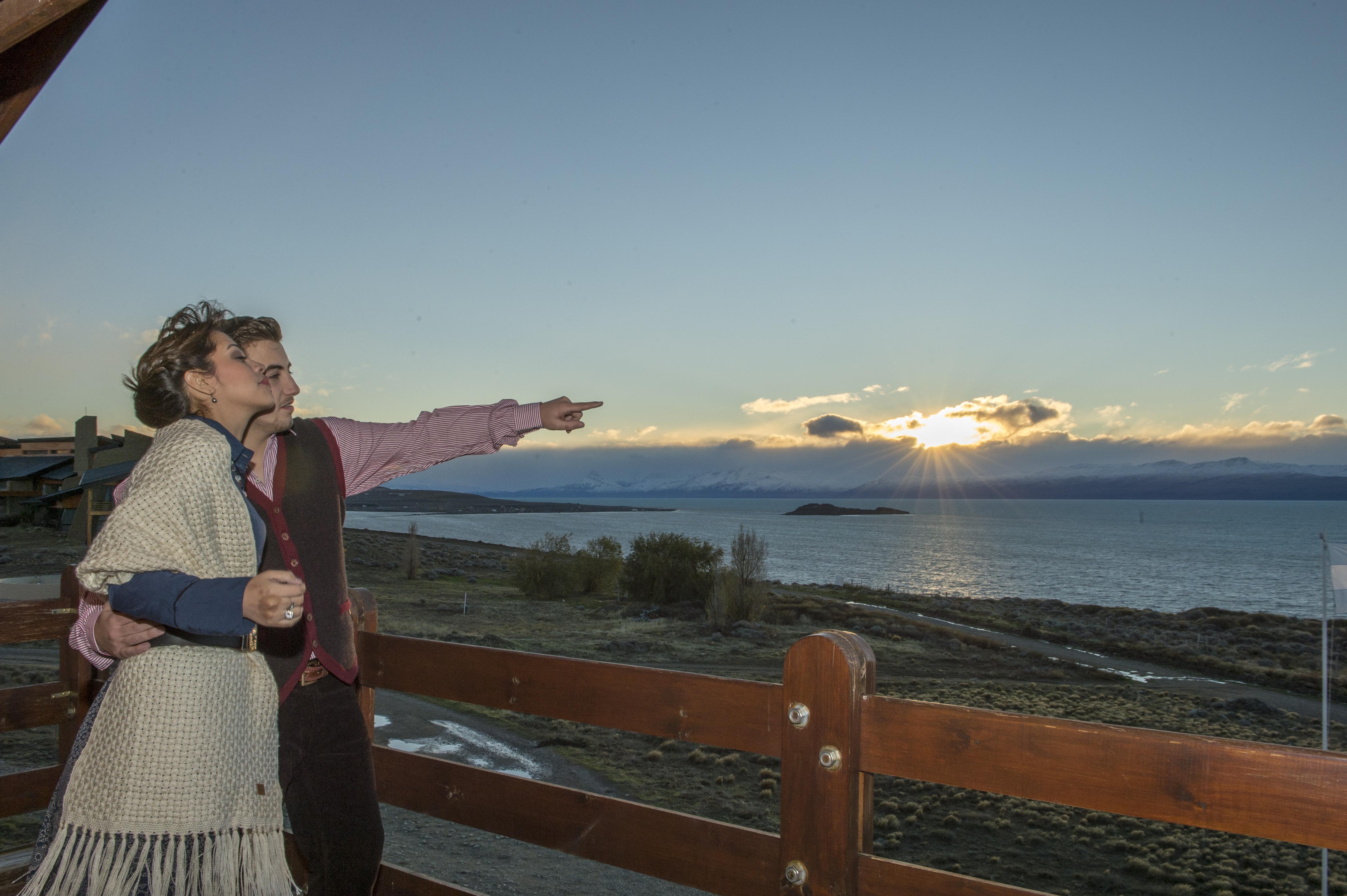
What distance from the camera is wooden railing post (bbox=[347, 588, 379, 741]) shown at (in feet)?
10.3

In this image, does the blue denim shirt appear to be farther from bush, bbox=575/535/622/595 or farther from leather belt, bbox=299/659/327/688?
bush, bbox=575/535/622/595

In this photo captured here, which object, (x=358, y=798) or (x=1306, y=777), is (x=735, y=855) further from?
(x=1306, y=777)

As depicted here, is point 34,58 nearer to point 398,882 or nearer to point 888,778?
point 398,882

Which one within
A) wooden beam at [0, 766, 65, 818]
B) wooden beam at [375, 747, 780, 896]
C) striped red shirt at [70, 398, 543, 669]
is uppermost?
striped red shirt at [70, 398, 543, 669]

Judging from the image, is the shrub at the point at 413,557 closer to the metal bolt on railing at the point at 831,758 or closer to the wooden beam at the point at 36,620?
the wooden beam at the point at 36,620

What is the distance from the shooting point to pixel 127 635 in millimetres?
1637

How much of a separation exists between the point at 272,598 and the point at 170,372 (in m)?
0.71

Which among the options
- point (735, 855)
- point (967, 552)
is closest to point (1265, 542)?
point (967, 552)

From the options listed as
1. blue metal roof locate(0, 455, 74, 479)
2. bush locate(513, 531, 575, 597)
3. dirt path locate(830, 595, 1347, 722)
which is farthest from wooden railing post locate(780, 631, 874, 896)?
blue metal roof locate(0, 455, 74, 479)

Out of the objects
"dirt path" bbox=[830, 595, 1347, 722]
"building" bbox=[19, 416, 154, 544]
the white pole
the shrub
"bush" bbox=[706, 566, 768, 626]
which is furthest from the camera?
the shrub

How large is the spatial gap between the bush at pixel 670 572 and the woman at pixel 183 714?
31.5 m

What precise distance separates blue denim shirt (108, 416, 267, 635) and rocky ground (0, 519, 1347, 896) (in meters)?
5.35

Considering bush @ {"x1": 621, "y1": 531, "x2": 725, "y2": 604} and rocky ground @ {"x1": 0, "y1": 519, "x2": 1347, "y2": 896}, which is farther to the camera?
bush @ {"x1": 621, "y1": 531, "x2": 725, "y2": 604}

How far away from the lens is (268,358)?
2.28 meters
